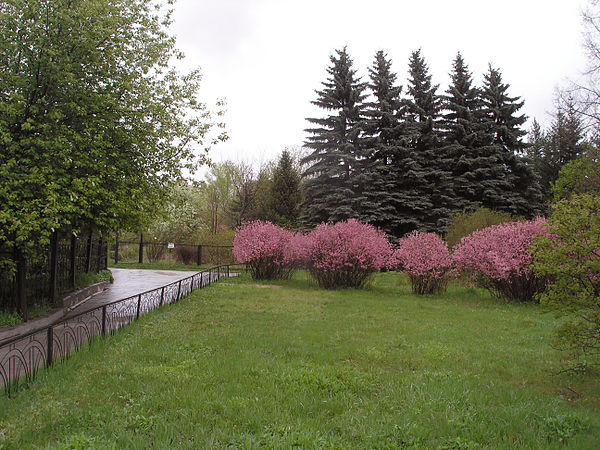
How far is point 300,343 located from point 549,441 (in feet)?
12.2

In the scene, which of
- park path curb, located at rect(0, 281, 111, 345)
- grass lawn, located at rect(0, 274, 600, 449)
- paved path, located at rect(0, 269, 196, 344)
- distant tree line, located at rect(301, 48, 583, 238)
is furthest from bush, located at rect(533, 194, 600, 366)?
distant tree line, located at rect(301, 48, 583, 238)

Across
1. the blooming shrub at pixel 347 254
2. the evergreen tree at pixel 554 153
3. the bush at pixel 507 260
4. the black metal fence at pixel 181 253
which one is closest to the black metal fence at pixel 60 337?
the blooming shrub at pixel 347 254

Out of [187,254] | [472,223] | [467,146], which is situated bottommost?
[187,254]

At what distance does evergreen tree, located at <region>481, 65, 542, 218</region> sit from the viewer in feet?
86.4

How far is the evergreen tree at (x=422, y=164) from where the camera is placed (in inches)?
1008

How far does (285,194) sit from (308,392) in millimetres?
29040

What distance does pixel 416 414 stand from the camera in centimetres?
380

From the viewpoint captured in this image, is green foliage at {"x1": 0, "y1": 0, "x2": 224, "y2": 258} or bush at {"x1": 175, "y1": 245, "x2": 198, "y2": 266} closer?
green foliage at {"x1": 0, "y1": 0, "x2": 224, "y2": 258}

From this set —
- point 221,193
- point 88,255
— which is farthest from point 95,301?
point 221,193

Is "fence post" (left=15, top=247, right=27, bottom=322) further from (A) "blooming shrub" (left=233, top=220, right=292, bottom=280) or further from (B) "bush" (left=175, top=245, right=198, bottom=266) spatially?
(B) "bush" (left=175, top=245, right=198, bottom=266)

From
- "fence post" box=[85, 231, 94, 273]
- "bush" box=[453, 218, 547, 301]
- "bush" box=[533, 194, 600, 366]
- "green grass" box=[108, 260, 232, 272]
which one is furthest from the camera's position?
"green grass" box=[108, 260, 232, 272]

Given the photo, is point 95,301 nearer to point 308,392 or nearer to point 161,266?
point 308,392

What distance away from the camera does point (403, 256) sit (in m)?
13.6

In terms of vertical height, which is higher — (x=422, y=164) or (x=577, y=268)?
(x=422, y=164)
